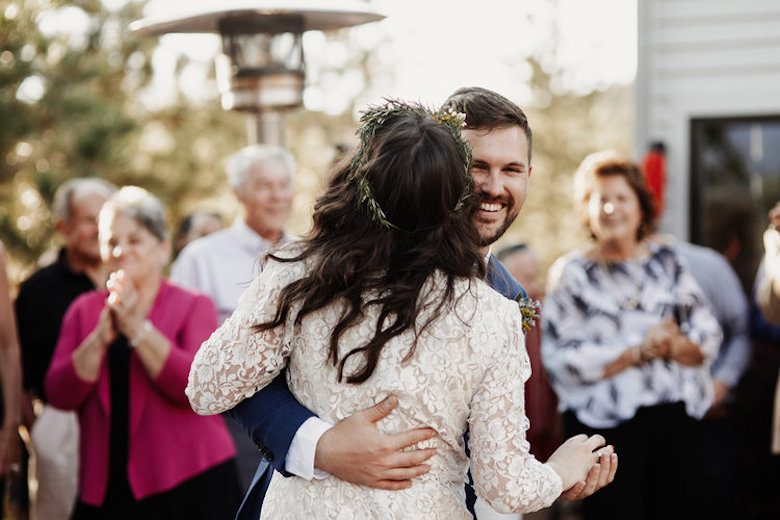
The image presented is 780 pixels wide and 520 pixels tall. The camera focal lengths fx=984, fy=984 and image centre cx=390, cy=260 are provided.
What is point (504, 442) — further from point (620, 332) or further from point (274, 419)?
point (620, 332)

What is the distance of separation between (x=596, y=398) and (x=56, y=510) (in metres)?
2.61

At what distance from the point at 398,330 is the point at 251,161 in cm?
323

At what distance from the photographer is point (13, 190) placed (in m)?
9.07

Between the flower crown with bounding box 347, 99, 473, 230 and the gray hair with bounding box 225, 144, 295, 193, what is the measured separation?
293 cm

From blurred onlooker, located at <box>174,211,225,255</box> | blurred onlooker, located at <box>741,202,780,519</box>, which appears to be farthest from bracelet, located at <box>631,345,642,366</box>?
blurred onlooker, located at <box>174,211,225,255</box>

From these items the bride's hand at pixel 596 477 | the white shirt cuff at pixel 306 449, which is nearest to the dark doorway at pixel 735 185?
the bride's hand at pixel 596 477

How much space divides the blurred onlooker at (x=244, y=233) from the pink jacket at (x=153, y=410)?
939 millimetres

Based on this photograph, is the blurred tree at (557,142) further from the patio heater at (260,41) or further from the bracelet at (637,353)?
the bracelet at (637,353)

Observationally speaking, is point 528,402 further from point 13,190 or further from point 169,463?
point 13,190

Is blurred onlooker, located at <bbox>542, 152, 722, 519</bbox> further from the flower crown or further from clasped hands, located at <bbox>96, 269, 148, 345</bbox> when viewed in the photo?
the flower crown

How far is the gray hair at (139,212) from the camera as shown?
4.20 m

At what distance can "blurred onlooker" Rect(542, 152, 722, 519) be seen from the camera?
4.73 meters

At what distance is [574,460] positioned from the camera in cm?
251

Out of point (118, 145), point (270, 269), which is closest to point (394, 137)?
point (270, 269)
